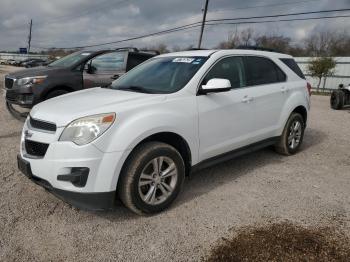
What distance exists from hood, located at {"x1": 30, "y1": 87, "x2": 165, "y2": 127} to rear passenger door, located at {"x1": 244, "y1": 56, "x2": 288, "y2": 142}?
1.68 m

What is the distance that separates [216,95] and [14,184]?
2744mm

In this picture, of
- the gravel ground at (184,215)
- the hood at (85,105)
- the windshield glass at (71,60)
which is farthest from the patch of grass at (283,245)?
the windshield glass at (71,60)

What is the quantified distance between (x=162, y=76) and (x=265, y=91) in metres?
1.60

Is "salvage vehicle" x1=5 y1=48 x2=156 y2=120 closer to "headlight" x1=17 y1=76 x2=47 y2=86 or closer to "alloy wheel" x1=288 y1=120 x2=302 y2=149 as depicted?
"headlight" x1=17 y1=76 x2=47 y2=86

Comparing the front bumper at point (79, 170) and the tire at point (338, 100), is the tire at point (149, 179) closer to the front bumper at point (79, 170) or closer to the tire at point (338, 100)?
the front bumper at point (79, 170)

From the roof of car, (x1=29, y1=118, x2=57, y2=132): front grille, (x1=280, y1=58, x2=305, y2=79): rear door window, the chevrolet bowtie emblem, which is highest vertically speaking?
the roof of car

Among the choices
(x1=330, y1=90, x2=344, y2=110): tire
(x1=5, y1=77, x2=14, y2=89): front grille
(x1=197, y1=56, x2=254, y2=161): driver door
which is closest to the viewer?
(x1=197, y1=56, x2=254, y2=161): driver door

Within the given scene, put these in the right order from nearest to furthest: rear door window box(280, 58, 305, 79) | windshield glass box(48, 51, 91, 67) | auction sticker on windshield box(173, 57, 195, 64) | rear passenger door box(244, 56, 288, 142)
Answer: auction sticker on windshield box(173, 57, 195, 64) → rear passenger door box(244, 56, 288, 142) → rear door window box(280, 58, 305, 79) → windshield glass box(48, 51, 91, 67)

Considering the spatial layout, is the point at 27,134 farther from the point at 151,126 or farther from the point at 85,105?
the point at 151,126

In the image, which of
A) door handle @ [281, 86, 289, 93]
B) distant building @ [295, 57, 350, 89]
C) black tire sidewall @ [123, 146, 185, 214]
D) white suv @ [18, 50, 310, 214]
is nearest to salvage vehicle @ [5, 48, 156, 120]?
white suv @ [18, 50, 310, 214]

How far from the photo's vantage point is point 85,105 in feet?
11.6

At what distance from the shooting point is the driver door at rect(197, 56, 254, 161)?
402cm

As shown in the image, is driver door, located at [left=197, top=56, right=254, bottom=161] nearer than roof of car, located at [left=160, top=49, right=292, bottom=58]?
Yes

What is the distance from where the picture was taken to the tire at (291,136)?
5.61 m
